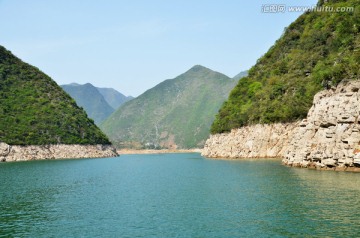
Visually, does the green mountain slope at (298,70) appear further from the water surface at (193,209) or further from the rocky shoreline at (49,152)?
the rocky shoreline at (49,152)

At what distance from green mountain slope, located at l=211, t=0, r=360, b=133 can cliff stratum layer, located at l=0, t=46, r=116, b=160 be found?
64204 mm

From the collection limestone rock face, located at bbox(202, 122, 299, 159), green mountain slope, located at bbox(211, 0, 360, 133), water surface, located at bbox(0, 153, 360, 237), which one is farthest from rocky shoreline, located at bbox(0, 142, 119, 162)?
water surface, located at bbox(0, 153, 360, 237)

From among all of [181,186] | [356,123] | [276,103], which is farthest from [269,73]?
[181,186]

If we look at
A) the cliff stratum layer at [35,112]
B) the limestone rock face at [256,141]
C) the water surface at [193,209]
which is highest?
the cliff stratum layer at [35,112]

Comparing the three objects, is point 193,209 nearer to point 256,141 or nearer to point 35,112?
point 256,141

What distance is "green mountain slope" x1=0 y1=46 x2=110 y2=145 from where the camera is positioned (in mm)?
145750

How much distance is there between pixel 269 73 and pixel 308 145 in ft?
217

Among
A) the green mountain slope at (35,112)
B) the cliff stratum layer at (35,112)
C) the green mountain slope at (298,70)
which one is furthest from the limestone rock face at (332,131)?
the green mountain slope at (35,112)

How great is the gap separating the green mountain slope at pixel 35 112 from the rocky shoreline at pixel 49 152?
2133mm

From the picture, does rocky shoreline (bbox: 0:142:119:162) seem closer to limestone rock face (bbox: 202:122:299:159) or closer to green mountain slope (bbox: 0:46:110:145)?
green mountain slope (bbox: 0:46:110:145)

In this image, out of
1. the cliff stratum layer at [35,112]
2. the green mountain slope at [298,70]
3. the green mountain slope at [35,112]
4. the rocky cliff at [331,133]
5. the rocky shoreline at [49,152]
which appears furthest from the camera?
the green mountain slope at [35,112]

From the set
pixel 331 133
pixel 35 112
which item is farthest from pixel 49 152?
pixel 331 133

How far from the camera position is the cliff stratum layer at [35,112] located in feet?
477

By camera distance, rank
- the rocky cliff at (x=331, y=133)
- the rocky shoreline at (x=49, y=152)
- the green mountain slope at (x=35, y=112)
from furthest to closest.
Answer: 1. the green mountain slope at (x=35, y=112)
2. the rocky shoreline at (x=49, y=152)
3. the rocky cliff at (x=331, y=133)
